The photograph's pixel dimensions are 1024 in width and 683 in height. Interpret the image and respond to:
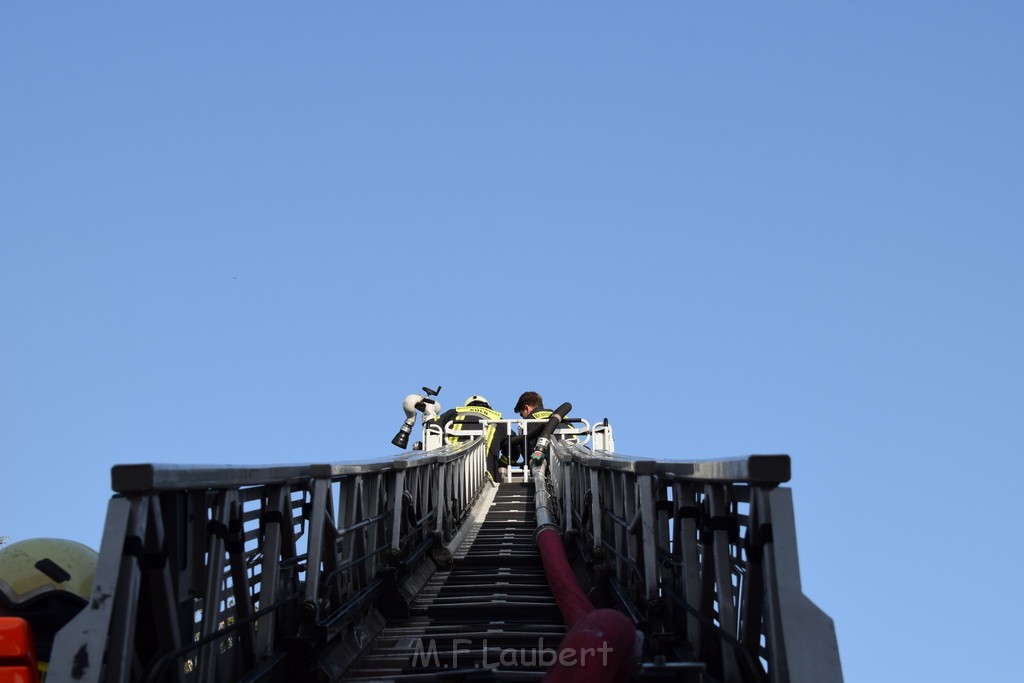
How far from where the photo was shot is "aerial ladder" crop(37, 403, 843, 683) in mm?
3820

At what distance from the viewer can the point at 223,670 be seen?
5.09 metres

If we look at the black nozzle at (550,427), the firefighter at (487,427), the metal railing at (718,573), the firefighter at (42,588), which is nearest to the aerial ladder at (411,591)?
the metal railing at (718,573)

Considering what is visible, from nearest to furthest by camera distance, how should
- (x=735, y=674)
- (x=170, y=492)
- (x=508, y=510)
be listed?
(x=170, y=492) < (x=735, y=674) < (x=508, y=510)

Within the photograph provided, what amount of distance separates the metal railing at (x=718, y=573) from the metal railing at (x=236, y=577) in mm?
1839

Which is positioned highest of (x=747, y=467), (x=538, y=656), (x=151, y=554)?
(x=747, y=467)

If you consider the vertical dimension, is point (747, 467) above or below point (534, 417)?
below

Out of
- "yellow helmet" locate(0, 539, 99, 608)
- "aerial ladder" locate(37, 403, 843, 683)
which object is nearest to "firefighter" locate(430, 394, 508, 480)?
"aerial ladder" locate(37, 403, 843, 683)

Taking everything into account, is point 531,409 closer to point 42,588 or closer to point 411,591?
point 411,591

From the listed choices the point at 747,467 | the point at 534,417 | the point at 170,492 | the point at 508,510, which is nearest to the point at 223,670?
the point at 170,492

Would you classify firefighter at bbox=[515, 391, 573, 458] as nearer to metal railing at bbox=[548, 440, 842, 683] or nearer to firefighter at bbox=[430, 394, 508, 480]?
firefighter at bbox=[430, 394, 508, 480]

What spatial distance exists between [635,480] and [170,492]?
3.98 metres

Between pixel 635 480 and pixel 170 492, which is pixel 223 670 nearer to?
pixel 170 492

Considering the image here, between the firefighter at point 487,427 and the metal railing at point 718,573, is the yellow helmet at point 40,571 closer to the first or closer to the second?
the metal railing at point 718,573

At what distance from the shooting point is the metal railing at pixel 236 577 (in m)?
3.81
